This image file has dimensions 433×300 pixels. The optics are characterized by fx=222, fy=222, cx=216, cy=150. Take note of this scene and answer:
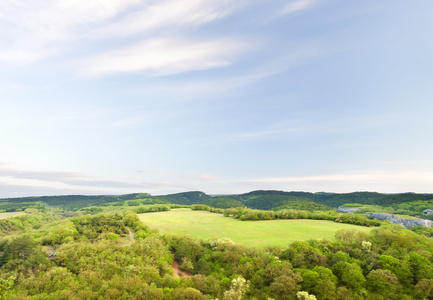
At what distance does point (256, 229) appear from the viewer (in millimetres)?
98375

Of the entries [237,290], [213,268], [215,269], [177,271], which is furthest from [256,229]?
[237,290]

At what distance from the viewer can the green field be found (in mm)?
83581

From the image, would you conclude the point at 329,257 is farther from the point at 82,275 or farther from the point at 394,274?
the point at 82,275

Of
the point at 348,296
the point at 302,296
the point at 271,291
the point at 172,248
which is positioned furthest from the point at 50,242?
the point at 348,296

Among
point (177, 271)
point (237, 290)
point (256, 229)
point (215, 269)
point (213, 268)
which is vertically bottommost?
point (177, 271)

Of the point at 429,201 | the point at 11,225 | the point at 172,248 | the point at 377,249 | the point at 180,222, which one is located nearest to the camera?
the point at 377,249

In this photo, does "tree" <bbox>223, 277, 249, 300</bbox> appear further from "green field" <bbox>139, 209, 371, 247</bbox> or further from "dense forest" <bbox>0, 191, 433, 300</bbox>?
"green field" <bbox>139, 209, 371, 247</bbox>

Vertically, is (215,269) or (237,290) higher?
(237,290)

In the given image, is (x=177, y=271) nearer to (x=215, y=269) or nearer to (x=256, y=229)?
(x=215, y=269)

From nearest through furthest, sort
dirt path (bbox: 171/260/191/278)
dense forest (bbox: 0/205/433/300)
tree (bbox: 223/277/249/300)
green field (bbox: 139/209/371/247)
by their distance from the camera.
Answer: tree (bbox: 223/277/249/300)
dense forest (bbox: 0/205/433/300)
dirt path (bbox: 171/260/191/278)
green field (bbox: 139/209/371/247)

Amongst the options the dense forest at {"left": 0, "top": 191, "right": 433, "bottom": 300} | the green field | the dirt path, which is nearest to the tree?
the dense forest at {"left": 0, "top": 191, "right": 433, "bottom": 300}

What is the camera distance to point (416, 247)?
65.6 metres

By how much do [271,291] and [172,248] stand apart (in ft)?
120

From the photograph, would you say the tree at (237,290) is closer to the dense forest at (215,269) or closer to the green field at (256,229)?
the dense forest at (215,269)
